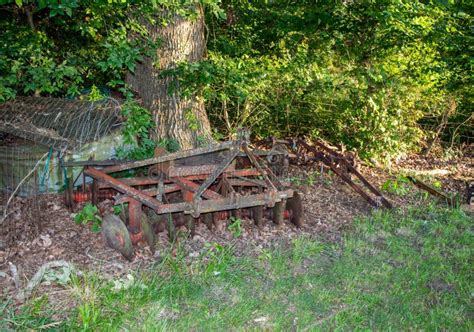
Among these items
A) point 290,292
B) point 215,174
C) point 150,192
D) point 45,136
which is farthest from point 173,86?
point 290,292

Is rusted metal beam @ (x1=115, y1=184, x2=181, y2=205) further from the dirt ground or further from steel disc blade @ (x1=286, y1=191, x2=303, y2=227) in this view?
steel disc blade @ (x1=286, y1=191, x2=303, y2=227)

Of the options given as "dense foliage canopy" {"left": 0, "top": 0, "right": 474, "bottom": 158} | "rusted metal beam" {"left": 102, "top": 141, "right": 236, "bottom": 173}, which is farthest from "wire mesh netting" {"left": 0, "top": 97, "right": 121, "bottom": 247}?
"rusted metal beam" {"left": 102, "top": 141, "right": 236, "bottom": 173}

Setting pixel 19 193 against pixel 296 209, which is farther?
pixel 19 193

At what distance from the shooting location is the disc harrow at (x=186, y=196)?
17.2 feet

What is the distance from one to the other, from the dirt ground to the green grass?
A: 29 cm

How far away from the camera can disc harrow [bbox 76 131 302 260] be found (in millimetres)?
5230

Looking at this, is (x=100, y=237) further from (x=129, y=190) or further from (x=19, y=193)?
(x=19, y=193)

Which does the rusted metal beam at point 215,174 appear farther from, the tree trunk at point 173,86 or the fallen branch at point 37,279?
the tree trunk at point 173,86

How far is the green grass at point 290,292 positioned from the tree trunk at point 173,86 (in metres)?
2.86

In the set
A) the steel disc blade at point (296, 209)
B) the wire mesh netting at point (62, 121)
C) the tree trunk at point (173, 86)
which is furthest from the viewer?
the tree trunk at point (173, 86)

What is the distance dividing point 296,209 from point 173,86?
286cm

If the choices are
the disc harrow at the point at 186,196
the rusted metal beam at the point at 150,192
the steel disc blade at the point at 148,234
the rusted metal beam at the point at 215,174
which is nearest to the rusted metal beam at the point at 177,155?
the disc harrow at the point at 186,196

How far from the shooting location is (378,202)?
7.22m

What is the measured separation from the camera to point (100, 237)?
5.66m
